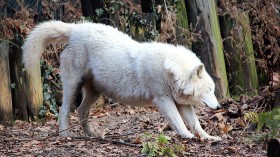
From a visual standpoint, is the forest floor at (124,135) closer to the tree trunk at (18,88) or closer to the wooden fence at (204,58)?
the tree trunk at (18,88)

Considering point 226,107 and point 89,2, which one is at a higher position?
point 89,2

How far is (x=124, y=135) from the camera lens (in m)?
7.08

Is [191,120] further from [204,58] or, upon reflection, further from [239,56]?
[239,56]

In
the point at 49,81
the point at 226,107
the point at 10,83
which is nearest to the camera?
the point at 226,107

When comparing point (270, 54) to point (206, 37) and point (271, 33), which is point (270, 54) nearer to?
point (271, 33)

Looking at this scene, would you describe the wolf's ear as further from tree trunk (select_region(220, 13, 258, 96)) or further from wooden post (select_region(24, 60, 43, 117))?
tree trunk (select_region(220, 13, 258, 96))

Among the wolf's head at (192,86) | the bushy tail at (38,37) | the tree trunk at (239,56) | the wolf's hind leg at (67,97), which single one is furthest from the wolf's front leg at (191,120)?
the tree trunk at (239,56)

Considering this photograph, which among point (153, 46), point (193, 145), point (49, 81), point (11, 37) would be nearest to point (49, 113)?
point (49, 81)

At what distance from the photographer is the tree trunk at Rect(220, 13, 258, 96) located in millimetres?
10836

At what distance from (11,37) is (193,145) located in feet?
14.1

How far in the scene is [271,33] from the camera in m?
11.1

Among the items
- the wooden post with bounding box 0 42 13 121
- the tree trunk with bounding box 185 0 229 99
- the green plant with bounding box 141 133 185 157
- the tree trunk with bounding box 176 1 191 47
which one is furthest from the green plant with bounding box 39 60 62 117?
the green plant with bounding box 141 133 185 157

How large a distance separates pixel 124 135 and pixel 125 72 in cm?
104

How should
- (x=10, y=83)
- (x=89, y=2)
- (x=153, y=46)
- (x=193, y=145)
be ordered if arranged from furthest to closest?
(x=89, y=2) → (x=10, y=83) → (x=153, y=46) → (x=193, y=145)
